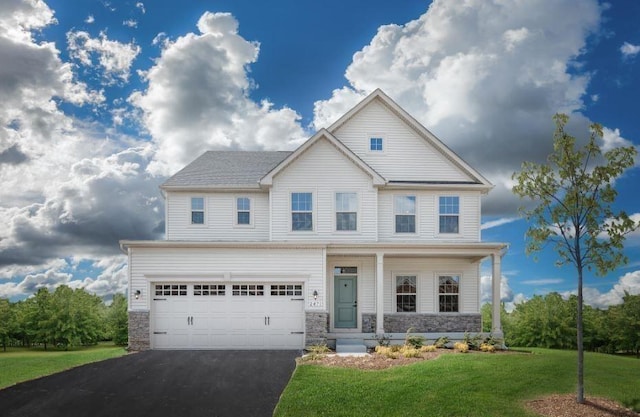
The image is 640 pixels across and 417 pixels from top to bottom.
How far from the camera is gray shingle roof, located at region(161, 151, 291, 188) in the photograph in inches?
852

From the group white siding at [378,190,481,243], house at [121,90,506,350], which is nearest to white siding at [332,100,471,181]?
house at [121,90,506,350]

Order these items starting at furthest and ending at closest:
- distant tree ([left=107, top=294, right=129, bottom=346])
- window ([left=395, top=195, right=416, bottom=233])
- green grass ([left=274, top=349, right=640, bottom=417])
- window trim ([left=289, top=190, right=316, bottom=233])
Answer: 1. distant tree ([left=107, top=294, right=129, bottom=346])
2. window ([left=395, top=195, right=416, bottom=233])
3. window trim ([left=289, top=190, right=316, bottom=233])
4. green grass ([left=274, top=349, right=640, bottom=417])

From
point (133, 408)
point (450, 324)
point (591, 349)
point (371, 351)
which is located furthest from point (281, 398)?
point (591, 349)

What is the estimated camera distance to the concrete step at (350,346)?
17750 mm

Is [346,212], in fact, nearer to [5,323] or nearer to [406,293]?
[406,293]

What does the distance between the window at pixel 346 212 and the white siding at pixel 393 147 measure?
2.12 m

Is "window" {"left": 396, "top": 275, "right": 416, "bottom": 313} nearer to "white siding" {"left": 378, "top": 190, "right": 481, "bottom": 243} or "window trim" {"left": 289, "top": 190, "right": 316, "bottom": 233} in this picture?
"white siding" {"left": 378, "top": 190, "right": 481, "bottom": 243}

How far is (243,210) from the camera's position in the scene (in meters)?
21.6

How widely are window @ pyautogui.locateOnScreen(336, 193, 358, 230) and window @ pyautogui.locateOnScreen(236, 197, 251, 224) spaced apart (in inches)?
154

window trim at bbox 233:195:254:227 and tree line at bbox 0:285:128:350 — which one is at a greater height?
window trim at bbox 233:195:254:227

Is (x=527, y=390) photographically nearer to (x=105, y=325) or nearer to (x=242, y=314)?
(x=242, y=314)

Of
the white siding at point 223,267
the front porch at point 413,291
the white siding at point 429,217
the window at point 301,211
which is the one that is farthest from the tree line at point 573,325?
the window at point 301,211

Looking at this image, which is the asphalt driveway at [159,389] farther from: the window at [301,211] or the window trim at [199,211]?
the window trim at [199,211]

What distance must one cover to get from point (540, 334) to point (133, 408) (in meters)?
19.5
